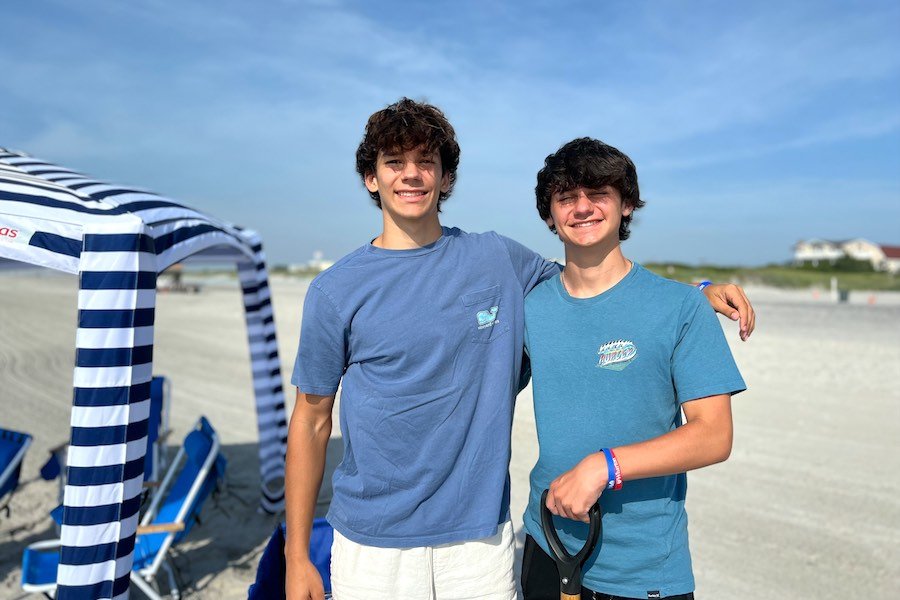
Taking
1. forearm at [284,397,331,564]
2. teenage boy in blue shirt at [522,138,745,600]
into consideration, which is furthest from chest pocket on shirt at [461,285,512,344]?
forearm at [284,397,331,564]

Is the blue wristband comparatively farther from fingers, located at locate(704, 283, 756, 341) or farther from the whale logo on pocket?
fingers, located at locate(704, 283, 756, 341)

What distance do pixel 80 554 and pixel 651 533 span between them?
9.05 ft

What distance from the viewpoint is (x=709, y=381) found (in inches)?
68.5

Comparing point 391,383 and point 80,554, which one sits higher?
point 391,383

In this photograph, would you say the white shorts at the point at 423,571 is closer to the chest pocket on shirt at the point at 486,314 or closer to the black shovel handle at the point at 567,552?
the black shovel handle at the point at 567,552

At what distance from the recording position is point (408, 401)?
6.40ft

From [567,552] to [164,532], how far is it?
3.10m

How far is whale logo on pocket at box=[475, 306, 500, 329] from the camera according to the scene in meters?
2.02

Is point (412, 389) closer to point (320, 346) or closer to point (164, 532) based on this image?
point (320, 346)

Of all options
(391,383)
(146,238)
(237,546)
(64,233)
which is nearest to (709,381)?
(391,383)

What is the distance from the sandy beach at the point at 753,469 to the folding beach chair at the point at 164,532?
1.34 feet

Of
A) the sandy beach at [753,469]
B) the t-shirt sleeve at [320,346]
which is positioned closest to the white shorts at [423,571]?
the t-shirt sleeve at [320,346]

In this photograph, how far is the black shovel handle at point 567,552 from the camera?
1.80 meters

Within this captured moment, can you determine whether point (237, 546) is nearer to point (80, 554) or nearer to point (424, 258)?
point (80, 554)
